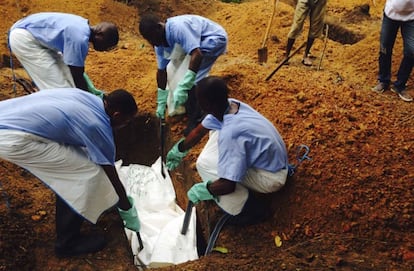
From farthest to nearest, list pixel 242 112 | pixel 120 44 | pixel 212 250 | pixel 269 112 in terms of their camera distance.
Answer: pixel 120 44 → pixel 269 112 → pixel 212 250 → pixel 242 112

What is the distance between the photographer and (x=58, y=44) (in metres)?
4.01

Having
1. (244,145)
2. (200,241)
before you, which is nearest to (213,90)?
(244,145)

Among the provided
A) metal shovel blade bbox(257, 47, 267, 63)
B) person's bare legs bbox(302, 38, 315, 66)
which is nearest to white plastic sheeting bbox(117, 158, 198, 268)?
metal shovel blade bbox(257, 47, 267, 63)

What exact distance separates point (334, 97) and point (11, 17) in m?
4.94

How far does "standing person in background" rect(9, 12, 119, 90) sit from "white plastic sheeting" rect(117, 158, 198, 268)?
1114mm

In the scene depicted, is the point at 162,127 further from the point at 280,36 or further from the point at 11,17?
the point at 11,17

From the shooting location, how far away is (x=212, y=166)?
3457 mm

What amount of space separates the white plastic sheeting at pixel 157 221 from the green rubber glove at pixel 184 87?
87 cm

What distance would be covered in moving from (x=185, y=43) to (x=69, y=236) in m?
1.95

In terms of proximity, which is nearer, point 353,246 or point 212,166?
point 353,246

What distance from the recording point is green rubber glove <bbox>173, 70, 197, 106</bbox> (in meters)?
4.12

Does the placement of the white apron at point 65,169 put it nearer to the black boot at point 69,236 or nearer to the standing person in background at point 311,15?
the black boot at point 69,236

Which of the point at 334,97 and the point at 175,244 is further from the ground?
the point at 334,97

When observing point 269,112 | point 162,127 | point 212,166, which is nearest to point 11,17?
point 162,127
